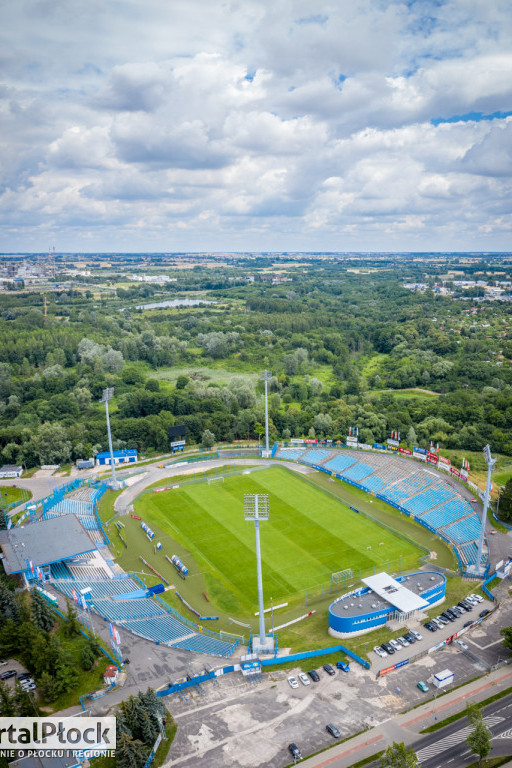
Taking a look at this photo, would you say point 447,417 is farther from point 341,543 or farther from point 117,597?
point 117,597

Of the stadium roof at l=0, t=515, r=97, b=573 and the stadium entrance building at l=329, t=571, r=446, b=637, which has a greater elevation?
the stadium roof at l=0, t=515, r=97, b=573

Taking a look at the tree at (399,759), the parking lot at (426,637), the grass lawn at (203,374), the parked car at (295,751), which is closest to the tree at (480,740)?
the tree at (399,759)

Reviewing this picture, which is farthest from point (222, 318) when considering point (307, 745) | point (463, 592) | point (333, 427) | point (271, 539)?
point (307, 745)

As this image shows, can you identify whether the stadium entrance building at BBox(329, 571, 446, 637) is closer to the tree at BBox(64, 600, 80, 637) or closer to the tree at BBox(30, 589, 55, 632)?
the tree at BBox(64, 600, 80, 637)

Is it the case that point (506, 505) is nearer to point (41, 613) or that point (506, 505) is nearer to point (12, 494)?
point (41, 613)

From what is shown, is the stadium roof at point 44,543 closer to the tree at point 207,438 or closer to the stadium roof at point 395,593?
the stadium roof at point 395,593

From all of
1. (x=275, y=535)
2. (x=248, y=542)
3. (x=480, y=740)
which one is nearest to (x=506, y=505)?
(x=275, y=535)

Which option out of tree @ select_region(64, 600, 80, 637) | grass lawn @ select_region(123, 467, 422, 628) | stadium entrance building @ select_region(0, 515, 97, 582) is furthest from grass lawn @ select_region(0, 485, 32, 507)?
tree @ select_region(64, 600, 80, 637)
